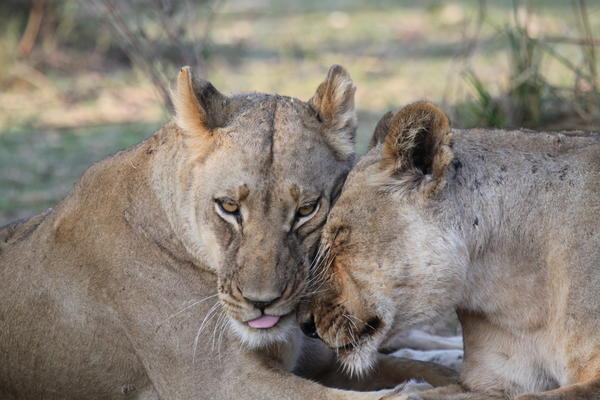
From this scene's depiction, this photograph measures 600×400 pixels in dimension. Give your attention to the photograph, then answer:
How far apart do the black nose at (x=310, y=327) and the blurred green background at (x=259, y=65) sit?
10.6ft

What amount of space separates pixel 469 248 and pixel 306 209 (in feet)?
1.88

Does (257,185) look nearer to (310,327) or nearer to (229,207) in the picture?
(229,207)

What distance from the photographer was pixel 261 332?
11.3ft

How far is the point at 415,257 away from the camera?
3326 millimetres

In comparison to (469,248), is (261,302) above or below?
below

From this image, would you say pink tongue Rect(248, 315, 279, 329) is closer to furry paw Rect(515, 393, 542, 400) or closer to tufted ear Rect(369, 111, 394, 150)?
tufted ear Rect(369, 111, 394, 150)

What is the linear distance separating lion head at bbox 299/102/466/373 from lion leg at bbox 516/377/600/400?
0.49 metres

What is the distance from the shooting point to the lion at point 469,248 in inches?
129

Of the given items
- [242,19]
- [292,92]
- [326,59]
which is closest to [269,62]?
[326,59]

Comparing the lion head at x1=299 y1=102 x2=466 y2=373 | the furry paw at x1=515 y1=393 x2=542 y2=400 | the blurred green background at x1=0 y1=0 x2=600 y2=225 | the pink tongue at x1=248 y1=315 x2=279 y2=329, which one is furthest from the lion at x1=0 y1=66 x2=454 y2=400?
the blurred green background at x1=0 y1=0 x2=600 y2=225

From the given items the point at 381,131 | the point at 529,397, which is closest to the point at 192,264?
the point at 381,131

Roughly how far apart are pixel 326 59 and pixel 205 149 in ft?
25.1

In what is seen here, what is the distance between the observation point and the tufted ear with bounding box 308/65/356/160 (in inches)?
148

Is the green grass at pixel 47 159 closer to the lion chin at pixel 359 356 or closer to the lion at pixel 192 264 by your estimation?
the lion at pixel 192 264
